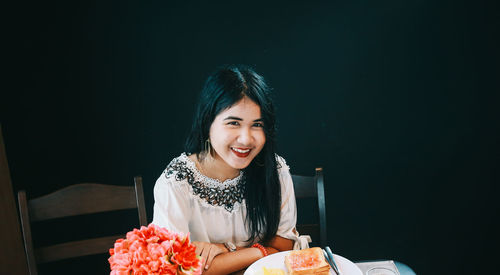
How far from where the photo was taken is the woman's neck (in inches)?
56.1

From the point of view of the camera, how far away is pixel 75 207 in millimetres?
1493

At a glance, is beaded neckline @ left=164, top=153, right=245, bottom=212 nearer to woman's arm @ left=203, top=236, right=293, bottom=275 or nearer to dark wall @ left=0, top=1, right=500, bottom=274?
woman's arm @ left=203, top=236, right=293, bottom=275

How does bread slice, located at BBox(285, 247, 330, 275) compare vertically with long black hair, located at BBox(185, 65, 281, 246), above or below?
below

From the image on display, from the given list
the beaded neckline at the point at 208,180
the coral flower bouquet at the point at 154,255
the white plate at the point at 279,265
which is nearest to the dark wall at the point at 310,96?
the beaded neckline at the point at 208,180

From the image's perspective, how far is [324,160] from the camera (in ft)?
7.29

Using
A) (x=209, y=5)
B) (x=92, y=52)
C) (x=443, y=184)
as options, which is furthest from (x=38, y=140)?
(x=443, y=184)

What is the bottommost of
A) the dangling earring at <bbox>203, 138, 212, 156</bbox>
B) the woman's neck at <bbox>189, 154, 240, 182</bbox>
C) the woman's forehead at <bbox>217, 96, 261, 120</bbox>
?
the woman's neck at <bbox>189, 154, 240, 182</bbox>

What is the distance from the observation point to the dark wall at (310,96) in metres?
1.86

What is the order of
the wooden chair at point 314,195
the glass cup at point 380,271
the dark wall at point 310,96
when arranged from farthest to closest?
the dark wall at point 310,96
the wooden chair at point 314,195
the glass cup at point 380,271

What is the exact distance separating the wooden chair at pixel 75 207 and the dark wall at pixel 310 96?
53 centimetres

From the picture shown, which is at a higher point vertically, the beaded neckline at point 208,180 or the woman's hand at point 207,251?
the beaded neckline at point 208,180

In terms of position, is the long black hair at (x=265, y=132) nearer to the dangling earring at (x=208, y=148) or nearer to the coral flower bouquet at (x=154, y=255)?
the dangling earring at (x=208, y=148)

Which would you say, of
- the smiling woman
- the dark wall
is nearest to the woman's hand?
the smiling woman

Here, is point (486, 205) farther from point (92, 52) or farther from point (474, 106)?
point (92, 52)
